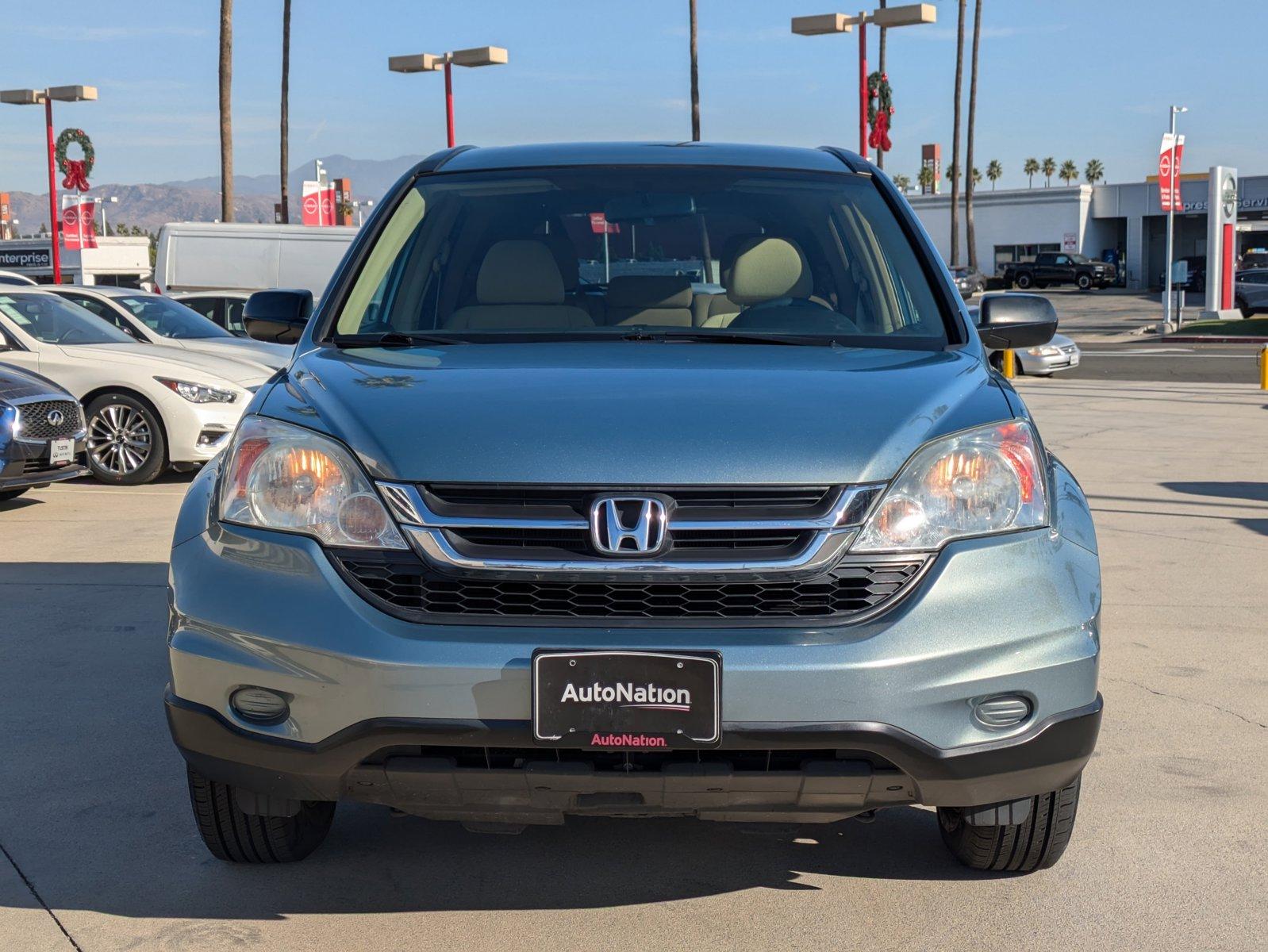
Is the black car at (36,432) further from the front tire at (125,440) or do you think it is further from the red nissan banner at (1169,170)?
the red nissan banner at (1169,170)

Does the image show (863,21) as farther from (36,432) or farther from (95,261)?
(95,261)

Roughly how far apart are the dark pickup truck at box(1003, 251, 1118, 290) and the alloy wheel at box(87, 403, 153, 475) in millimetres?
57520

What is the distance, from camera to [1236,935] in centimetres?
328

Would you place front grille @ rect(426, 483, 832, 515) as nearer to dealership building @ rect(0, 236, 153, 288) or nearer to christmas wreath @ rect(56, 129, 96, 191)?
christmas wreath @ rect(56, 129, 96, 191)

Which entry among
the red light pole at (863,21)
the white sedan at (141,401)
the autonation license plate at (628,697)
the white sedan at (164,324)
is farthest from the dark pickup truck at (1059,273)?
the autonation license plate at (628,697)

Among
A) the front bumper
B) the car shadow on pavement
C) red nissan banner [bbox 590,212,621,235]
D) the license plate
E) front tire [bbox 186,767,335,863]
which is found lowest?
the car shadow on pavement

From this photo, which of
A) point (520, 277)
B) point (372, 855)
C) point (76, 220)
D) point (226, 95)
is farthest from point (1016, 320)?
point (76, 220)

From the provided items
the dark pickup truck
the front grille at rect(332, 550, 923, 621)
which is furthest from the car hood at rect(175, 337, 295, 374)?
the dark pickup truck

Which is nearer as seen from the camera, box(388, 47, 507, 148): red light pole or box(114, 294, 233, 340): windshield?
box(114, 294, 233, 340): windshield

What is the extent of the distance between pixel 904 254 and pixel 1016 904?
1813 mm

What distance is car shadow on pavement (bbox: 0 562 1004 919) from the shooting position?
3.48 meters

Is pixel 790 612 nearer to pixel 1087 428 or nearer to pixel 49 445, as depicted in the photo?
pixel 49 445

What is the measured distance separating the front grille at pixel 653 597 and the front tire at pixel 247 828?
33.0 inches

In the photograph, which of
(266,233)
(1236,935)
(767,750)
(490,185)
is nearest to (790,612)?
(767,750)
